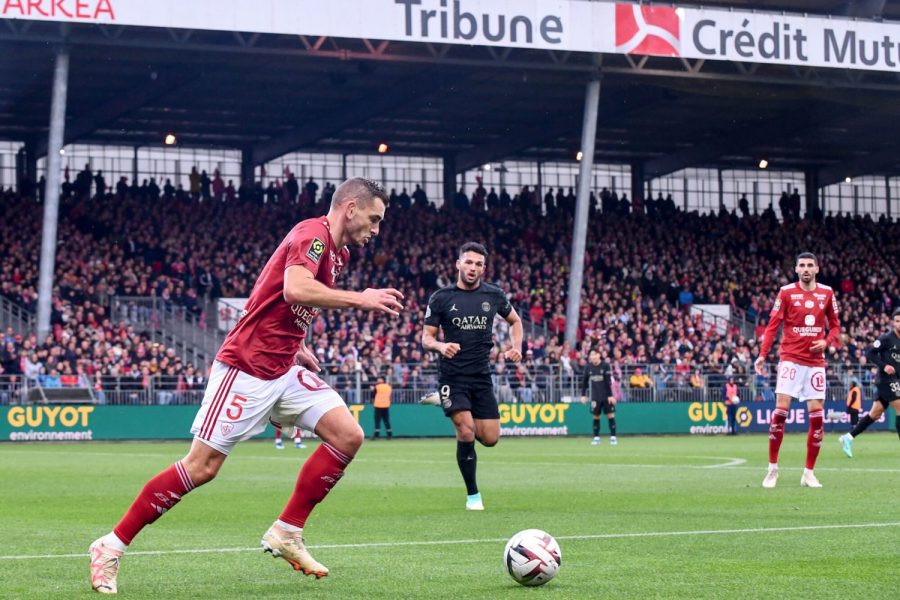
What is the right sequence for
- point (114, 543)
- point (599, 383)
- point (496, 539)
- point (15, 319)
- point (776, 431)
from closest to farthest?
point (114, 543)
point (496, 539)
point (776, 431)
point (599, 383)
point (15, 319)

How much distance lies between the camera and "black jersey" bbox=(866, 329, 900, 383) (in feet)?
71.8

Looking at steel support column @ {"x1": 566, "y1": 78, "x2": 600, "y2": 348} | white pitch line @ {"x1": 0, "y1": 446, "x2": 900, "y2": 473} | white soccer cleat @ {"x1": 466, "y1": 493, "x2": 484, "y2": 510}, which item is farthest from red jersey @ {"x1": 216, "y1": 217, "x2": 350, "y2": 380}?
steel support column @ {"x1": 566, "y1": 78, "x2": 600, "y2": 348}

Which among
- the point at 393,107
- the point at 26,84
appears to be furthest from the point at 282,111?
the point at 26,84

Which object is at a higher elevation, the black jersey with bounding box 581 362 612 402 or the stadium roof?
the stadium roof

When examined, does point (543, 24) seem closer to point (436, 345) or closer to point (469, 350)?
point (469, 350)

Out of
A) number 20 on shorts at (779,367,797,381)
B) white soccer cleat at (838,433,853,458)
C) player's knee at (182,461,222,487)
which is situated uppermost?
number 20 on shorts at (779,367,797,381)

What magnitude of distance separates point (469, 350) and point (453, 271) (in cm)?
3281

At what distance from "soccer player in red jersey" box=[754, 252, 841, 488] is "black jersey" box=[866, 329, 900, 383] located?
5657mm

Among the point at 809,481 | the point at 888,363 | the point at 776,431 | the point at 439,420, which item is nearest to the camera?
the point at 809,481

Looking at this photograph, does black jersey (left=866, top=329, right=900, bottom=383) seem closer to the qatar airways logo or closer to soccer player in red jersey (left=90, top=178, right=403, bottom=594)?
soccer player in red jersey (left=90, top=178, right=403, bottom=594)

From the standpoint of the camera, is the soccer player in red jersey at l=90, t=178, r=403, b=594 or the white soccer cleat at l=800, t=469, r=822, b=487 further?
the white soccer cleat at l=800, t=469, r=822, b=487

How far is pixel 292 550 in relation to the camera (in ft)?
26.9

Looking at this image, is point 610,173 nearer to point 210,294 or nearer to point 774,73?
point 774,73

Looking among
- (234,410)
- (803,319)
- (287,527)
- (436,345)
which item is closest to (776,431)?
(803,319)
